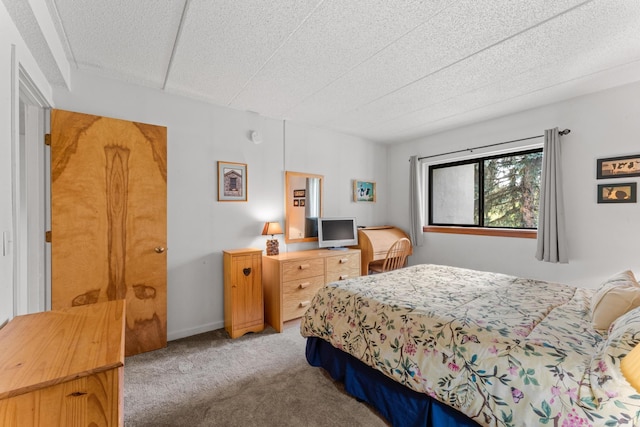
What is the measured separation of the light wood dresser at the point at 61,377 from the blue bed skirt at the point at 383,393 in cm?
130

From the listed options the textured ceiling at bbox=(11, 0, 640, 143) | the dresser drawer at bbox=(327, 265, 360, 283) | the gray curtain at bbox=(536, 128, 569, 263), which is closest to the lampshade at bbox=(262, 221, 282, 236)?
the dresser drawer at bbox=(327, 265, 360, 283)

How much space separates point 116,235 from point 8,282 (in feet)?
3.28

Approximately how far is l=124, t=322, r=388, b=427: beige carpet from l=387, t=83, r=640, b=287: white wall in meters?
2.53

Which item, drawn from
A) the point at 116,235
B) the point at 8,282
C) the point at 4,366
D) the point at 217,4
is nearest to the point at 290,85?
the point at 217,4

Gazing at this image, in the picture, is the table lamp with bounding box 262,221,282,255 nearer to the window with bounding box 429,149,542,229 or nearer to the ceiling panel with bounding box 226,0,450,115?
the ceiling panel with bounding box 226,0,450,115

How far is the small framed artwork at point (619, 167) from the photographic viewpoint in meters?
2.45

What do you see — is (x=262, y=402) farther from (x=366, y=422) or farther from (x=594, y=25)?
(x=594, y=25)

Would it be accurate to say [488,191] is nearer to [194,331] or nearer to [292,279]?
[292,279]

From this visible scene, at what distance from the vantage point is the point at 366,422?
161cm

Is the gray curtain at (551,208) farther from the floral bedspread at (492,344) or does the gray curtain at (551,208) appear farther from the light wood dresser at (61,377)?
the light wood dresser at (61,377)

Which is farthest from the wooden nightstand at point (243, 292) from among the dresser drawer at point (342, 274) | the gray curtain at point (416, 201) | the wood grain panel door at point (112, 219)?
the gray curtain at point (416, 201)

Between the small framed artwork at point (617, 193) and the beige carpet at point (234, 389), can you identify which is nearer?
the beige carpet at point (234, 389)

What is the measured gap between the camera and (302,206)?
357 cm

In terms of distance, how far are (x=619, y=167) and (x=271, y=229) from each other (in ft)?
11.0
